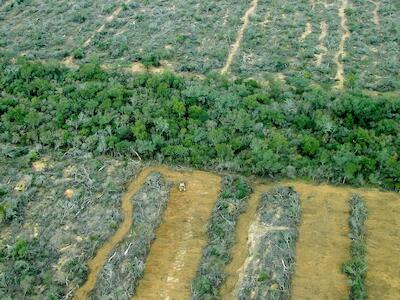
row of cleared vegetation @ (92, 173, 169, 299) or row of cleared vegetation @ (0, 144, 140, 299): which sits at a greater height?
row of cleared vegetation @ (0, 144, 140, 299)

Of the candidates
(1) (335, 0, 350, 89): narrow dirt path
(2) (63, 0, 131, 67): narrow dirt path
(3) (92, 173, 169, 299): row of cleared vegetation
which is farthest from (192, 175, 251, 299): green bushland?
(2) (63, 0, 131, 67): narrow dirt path

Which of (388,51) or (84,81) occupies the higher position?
(84,81)

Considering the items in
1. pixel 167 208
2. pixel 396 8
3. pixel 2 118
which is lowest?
pixel 396 8

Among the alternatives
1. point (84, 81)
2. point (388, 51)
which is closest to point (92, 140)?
point (84, 81)

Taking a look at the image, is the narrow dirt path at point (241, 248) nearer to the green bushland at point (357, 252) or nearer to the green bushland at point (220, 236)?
the green bushland at point (220, 236)

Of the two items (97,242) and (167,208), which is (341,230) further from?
(97,242)

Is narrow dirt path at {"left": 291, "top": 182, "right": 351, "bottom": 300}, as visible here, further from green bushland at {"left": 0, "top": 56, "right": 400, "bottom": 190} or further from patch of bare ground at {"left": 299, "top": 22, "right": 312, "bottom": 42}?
patch of bare ground at {"left": 299, "top": 22, "right": 312, "bottom": 42}
